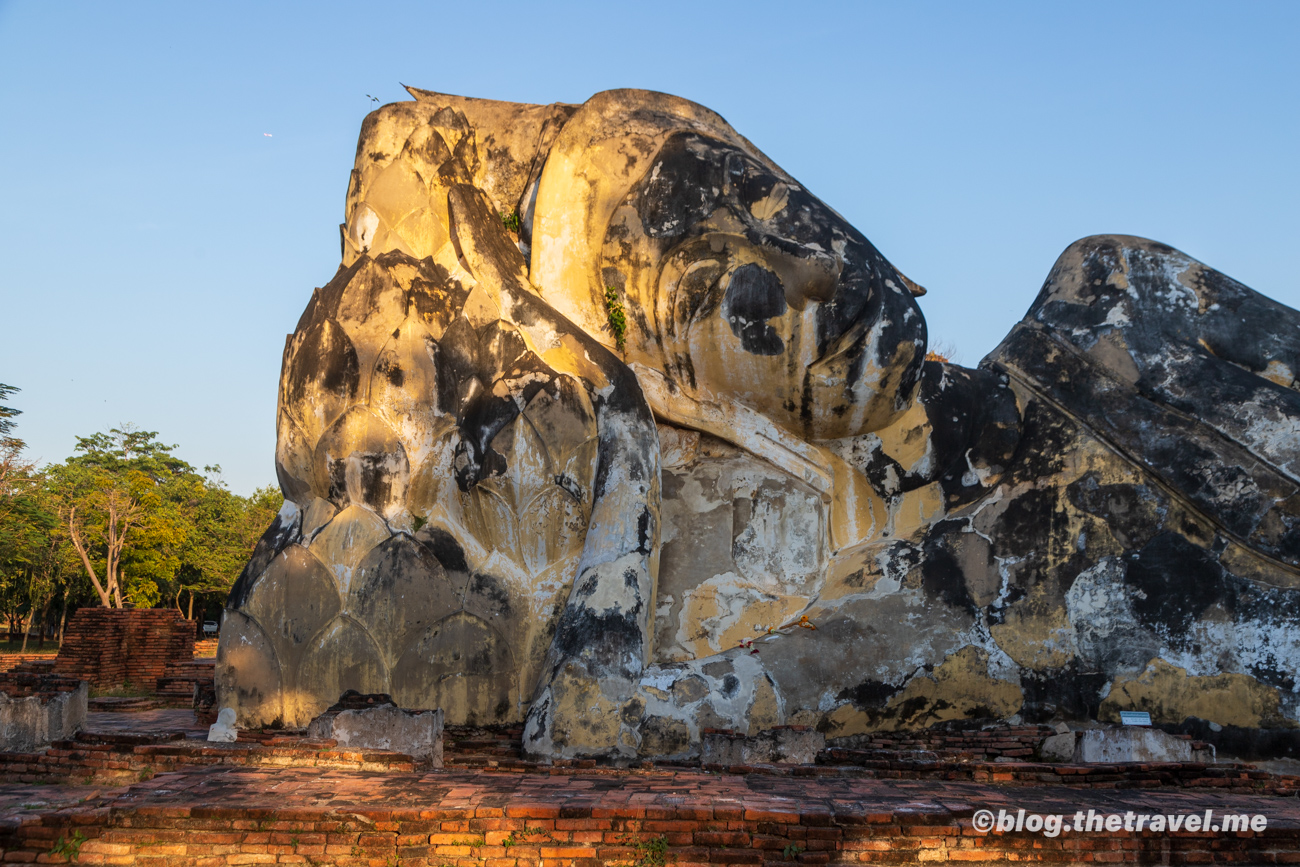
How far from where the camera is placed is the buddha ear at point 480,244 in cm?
646

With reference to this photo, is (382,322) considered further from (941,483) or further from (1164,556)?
(1164,556)

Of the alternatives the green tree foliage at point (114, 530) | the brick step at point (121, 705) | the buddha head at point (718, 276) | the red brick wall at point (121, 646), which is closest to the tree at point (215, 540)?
the green tree foliage at point (114, 530)

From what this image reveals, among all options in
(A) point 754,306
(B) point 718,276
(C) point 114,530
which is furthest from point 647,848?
(C) point 114,530

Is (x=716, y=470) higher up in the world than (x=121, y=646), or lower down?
higher up

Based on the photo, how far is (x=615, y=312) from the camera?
6574 millimetres

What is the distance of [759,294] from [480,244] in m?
1.66

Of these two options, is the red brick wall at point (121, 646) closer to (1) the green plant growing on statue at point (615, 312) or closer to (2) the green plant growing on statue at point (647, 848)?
(1) the green plant growing on statue at point (615, 312)

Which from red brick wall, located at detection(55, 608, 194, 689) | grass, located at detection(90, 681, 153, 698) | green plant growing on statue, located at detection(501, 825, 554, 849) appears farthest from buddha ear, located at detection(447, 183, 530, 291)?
red brick wall, located at detection(55, 608, 194, 689)

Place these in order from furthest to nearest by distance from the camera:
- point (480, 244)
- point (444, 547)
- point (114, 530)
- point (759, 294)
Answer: point (114, 530), point (480, 244), point (759, 294), point (444, 547)

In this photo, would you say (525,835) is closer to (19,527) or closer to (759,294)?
(759,294)

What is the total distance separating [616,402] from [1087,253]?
3.23 meters

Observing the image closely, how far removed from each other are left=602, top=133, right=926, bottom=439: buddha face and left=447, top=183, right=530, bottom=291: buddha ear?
0.56 m

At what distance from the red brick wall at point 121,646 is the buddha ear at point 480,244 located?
6.96 meters

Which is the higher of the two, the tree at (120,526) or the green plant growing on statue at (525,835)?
the tree at (120,526)
